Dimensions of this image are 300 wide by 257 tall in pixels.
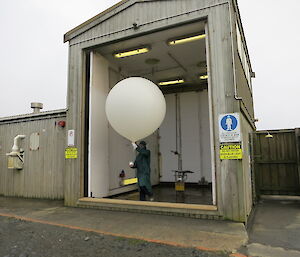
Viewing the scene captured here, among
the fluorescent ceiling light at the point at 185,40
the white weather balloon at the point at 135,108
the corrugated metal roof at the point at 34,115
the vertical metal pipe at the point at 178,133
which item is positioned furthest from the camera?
the vertical metal pipe at the point at 178,133

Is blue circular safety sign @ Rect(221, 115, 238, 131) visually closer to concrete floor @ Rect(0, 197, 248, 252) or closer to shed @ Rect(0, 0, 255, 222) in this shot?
shed @ Rect(0, 0, 255, 222)

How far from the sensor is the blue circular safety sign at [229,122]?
13.1 feet

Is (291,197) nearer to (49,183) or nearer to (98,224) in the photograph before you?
(98,224)

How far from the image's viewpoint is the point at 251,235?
3.52m

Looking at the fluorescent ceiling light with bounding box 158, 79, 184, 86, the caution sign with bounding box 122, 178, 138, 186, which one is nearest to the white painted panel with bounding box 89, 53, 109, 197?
the caution sign with bounding box 122, 178, 138, 186

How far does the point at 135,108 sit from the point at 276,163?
15.5 feet

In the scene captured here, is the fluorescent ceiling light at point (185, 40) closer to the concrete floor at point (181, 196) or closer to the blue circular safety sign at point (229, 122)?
the blue circular safety sign at point (229, 122)

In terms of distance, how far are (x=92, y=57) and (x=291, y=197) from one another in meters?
6.89

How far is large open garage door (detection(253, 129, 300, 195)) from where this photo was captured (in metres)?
6.37

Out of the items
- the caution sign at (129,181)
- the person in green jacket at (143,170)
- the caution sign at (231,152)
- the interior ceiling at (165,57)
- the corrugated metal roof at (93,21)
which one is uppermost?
the corrugated metal roof at (93,21)

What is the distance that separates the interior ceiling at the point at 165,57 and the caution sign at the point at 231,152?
2589mm

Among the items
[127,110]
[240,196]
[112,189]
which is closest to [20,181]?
[112,189]

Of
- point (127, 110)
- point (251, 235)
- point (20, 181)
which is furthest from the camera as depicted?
point (20, 181)

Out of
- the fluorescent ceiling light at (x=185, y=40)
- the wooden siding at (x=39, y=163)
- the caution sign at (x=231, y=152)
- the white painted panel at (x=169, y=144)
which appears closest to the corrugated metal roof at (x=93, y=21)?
the fluorescent ceiling light at (x=185, y=40)
